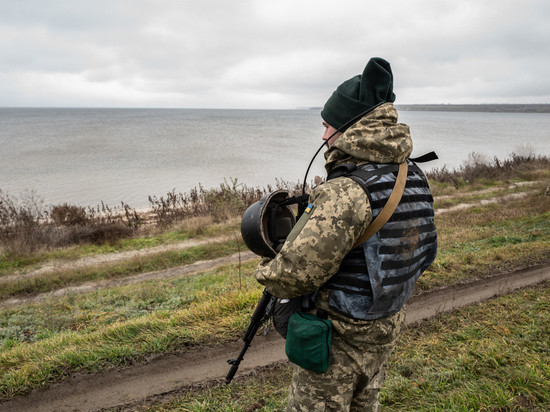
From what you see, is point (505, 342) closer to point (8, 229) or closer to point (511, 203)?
point (511, 203)

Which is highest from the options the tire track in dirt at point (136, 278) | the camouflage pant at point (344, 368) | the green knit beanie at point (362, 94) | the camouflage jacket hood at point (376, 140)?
the green knit beanie at point (362, 94)

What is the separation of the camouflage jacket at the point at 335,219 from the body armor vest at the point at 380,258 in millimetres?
74

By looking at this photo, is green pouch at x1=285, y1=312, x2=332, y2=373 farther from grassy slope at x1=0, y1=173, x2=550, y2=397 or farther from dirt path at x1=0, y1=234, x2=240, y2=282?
dirt path at x1=0, y1=234, x2=240, y2=282

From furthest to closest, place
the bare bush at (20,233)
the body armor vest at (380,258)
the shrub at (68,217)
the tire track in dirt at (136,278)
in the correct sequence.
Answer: the shrub at (68,217)
the bare bush at (20,233)
the tire track in dirt at (136,278)
the body armor vest at (380,258)

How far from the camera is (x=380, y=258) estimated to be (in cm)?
190

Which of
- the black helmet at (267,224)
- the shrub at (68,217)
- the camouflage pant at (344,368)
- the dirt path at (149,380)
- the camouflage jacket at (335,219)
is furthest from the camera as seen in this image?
the shrub at (68,217)

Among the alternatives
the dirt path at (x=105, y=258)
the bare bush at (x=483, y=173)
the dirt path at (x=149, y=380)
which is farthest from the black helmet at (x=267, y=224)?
the bare bush at (x=483, y=173)

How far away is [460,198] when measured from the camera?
52.1ft

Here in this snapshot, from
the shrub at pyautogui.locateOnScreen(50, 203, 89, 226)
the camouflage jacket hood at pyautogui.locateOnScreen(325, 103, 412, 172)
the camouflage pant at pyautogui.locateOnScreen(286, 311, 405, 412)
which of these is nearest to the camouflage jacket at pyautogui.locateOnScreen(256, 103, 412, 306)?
the camouflage jacket hood at pyautogui.locateOnScreen(325, 103, 412, 172)

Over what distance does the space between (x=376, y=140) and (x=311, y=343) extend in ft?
3.47

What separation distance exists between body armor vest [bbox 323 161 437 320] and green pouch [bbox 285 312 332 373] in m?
0.12

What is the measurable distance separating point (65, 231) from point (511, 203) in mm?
15284

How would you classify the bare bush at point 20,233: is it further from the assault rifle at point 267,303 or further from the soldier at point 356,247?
the soldier at point 356,247

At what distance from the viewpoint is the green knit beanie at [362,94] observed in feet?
6.64
